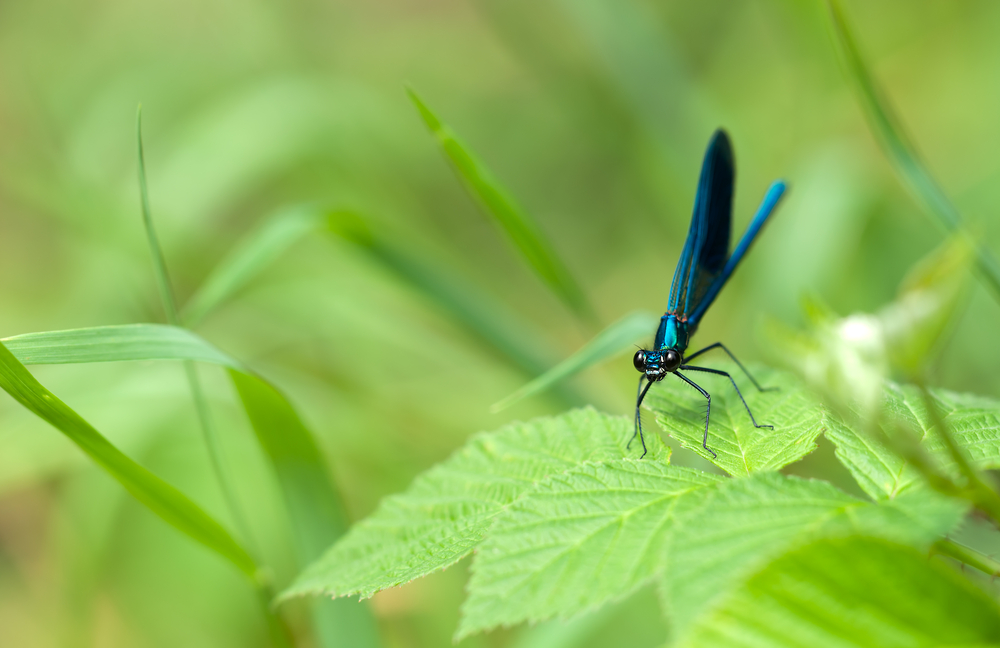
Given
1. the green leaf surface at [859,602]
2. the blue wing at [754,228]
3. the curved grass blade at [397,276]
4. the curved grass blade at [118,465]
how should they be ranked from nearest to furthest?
the green leaf surface at [859,602] → the curved grass blade at [118,465] → the curved grass blade at [397,276] → the blue wing at [754,228]

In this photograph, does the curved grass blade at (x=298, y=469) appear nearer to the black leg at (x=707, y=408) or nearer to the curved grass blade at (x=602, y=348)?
the curved grass blade at (x=602, y=348)

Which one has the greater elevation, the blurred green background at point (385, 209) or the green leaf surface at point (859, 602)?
the blurred green background at point (385, 209)

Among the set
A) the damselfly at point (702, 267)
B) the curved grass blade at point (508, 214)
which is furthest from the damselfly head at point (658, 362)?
the curved grass blade at point (508, 214)

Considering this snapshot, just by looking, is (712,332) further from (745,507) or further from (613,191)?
(745,507)

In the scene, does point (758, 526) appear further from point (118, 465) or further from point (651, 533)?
point (118, 465)

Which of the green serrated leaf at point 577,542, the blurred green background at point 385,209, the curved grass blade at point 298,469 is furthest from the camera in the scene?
the blurred green background at point 385,209

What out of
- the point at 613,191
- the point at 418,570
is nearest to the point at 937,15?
the point at 613,191

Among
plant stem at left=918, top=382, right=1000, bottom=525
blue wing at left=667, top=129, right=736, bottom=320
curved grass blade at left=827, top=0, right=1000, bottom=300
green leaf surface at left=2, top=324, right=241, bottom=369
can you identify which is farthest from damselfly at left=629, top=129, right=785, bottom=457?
green leaf surface at left=2, top=324, right=241, bottom=369
